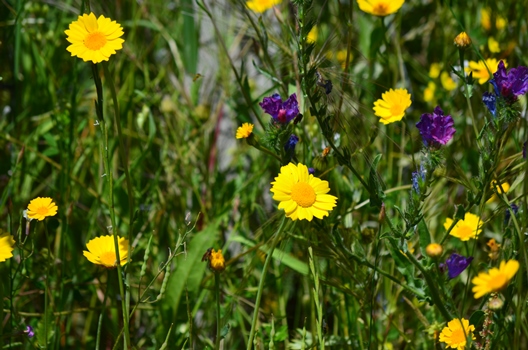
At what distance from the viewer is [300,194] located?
3.07ft

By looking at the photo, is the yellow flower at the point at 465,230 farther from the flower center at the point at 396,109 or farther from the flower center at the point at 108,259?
the flower center at the point at 108,259

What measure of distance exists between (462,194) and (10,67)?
4.17ft

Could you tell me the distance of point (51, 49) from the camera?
1.77 m

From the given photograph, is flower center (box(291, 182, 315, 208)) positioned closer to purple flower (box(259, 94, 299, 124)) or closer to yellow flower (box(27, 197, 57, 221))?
purple flower (box(259, 94, 299, 124))

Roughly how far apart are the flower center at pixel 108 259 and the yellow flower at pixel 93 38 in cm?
28

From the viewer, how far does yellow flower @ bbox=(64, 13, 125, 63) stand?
0.89 metres

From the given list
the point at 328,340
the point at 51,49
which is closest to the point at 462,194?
the point at 328,340

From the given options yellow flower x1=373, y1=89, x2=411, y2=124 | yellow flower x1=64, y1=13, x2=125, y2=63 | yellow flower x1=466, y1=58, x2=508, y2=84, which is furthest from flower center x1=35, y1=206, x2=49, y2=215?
yellow flower x1=466, y1=58, x2=508, y2=84

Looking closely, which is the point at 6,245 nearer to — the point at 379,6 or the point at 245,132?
the point at 245,132

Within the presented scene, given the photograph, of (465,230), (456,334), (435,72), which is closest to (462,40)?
(465,230)

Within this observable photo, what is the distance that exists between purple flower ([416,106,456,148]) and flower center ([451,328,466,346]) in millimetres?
257

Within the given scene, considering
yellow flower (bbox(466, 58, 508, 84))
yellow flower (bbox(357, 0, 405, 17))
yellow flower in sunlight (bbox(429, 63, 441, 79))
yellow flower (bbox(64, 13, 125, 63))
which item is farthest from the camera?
yellow flower in sunlight (bbox(429, 63, 441, 79))

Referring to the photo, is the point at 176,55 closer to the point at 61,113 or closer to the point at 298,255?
the point at 61,113

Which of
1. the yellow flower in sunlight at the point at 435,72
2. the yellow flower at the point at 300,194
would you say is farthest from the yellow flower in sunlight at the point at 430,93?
the yellow flower at the point at 300,194
